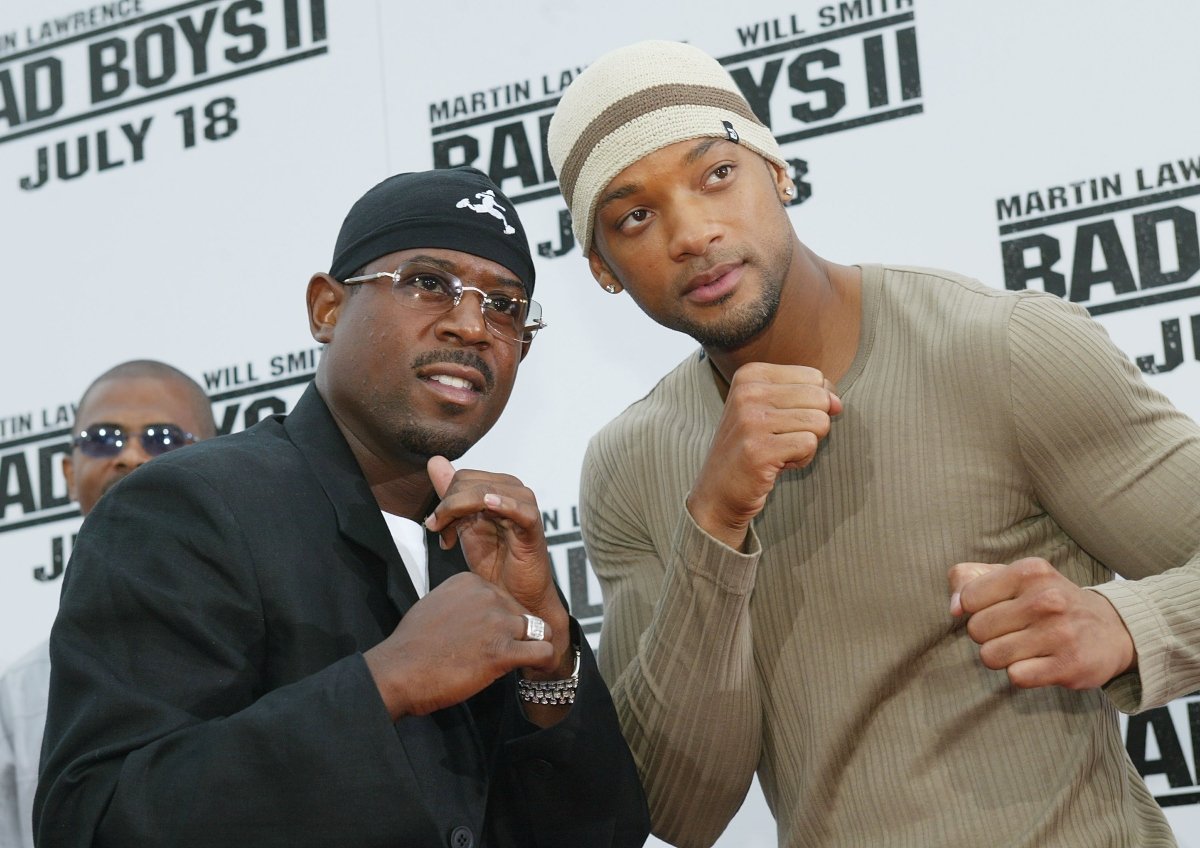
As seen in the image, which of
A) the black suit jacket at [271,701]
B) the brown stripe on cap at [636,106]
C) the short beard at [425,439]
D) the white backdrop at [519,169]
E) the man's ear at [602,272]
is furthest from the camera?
the white backdrop at [519,169]

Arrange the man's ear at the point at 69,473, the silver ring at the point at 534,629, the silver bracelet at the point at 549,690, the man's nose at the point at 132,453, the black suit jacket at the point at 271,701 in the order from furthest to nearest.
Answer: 1. the man's ear at the point at 69,473
2. the man's nose at the point at 132,453
3. the silver bracelet at the point at 549,690
4. the silver ring at the point at 534,629
5. the black suit jacket at the point at 271,701

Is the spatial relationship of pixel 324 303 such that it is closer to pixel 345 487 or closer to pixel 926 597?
pixel 345 487

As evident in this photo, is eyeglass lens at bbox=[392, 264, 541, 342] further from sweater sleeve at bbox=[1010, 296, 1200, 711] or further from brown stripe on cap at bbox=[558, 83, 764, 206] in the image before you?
sweater sleeve at bbox=[1010, 296, 1200, 711]

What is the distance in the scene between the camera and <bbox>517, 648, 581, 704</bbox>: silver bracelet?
1.85 meters

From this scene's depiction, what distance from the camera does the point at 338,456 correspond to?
1989 millimetres

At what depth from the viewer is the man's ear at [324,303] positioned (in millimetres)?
2199

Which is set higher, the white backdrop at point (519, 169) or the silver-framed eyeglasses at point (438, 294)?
the white backdrop at point (519, 169)

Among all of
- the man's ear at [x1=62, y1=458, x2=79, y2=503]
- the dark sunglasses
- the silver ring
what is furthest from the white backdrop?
the silver ring

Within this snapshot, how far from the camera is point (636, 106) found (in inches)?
83.1

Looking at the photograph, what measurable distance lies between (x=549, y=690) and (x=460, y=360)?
478 mm

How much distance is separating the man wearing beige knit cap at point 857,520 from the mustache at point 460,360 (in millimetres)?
240

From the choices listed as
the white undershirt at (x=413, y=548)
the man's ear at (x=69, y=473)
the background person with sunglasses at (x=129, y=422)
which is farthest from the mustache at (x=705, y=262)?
the man's ear at (x=69, y=473)

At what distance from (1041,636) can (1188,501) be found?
14.1 inches

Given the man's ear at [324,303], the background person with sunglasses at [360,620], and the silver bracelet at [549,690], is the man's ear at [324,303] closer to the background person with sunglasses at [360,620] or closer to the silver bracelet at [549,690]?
the background person with sunglasses at [360,620]
